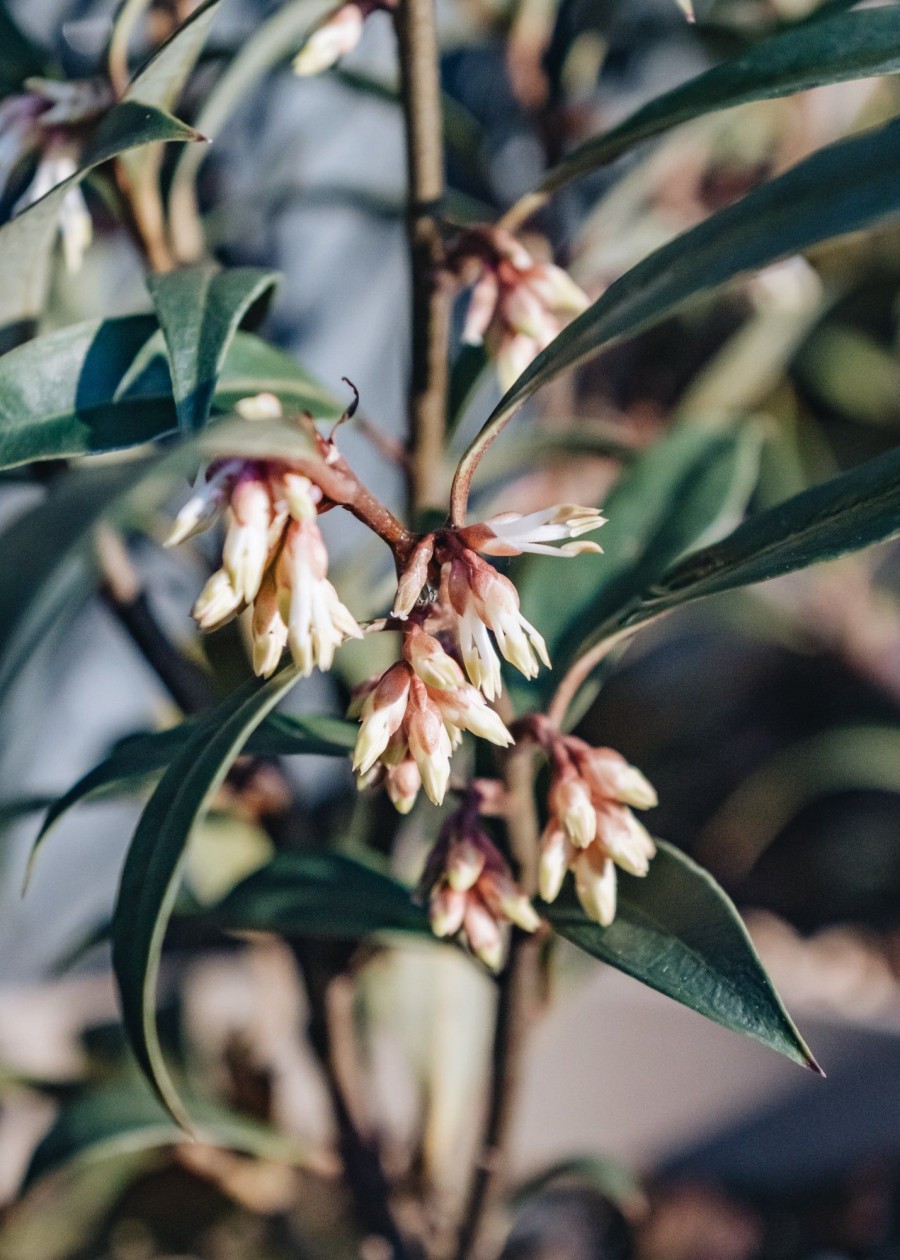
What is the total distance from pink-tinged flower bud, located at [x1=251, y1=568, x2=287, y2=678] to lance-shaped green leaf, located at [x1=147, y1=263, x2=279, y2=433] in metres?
0.06

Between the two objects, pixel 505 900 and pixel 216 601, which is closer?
pixel 216 601

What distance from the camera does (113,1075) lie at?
3.31 feet

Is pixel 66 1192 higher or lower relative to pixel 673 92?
lower

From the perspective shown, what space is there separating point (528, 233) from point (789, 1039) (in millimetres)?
907

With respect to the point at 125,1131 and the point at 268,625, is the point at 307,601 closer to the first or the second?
the point at 268,625

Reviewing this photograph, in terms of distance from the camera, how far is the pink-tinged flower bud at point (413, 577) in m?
0.34

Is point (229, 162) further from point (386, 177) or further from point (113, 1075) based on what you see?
point (113, 1075)

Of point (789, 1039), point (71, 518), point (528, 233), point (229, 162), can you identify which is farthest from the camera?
point (229, 162)

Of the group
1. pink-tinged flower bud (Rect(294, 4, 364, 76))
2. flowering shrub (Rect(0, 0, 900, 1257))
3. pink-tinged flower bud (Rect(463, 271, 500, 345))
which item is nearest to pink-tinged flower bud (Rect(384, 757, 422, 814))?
flowering shrub (Rect(0, 0, 900, 1257))

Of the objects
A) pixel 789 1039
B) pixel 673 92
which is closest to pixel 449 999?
pixel 789 1039

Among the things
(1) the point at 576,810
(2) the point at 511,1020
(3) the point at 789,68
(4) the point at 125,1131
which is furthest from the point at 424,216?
(4) the point at 125,1131

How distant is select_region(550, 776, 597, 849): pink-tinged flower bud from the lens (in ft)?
1.37

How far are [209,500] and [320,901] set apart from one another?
27 cm

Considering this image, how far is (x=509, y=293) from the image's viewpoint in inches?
18.8
